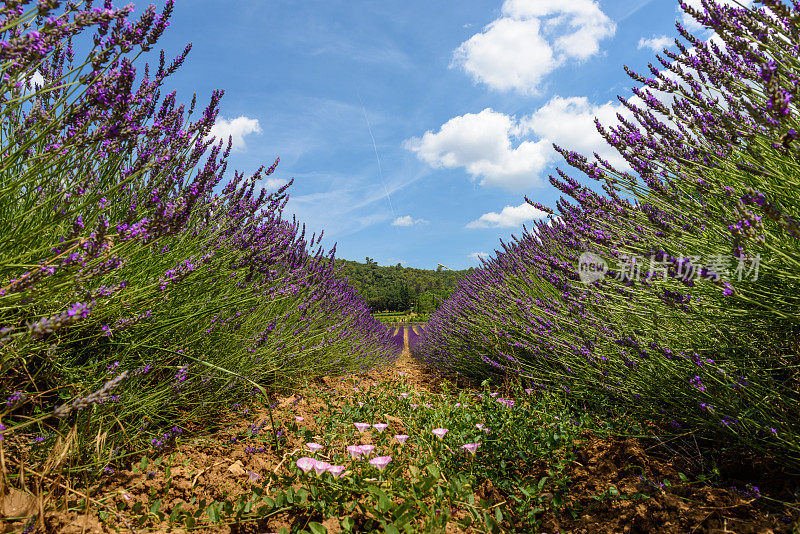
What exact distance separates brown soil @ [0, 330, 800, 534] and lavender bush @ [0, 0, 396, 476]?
0.16 meters

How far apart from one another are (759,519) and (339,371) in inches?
143

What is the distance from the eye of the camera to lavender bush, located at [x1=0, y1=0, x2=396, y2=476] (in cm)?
115

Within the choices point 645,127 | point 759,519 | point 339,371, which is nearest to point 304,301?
point 339,371

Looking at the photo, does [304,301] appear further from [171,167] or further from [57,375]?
[57,375]

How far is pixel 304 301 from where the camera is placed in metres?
3.74

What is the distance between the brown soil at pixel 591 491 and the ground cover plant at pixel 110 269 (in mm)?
113

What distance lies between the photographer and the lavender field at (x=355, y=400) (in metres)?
1.19

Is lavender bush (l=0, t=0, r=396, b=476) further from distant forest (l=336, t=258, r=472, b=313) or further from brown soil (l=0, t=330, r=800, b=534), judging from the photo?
distant forest (l=336, t=258, r=472, b=313)

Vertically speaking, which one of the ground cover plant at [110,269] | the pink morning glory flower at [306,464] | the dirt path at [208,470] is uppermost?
the ground cover plant at [110,269]

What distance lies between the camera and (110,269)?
1.32 m

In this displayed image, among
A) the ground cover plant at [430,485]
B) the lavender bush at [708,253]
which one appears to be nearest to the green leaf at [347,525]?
the ground cover plant at [430,485]

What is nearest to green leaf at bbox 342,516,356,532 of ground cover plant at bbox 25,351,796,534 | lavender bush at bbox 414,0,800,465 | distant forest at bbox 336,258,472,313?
ground cover plant at bbox 25,351,796,534

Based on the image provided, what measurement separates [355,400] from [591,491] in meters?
1.60

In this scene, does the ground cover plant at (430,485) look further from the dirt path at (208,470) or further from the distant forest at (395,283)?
the distant forest at (395,283)
